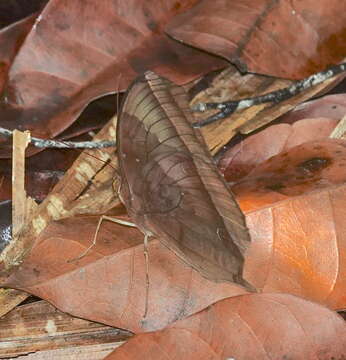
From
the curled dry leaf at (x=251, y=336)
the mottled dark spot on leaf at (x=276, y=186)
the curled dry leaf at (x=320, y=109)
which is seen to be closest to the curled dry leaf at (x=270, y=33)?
the curled dry leaf at (x=320, y=109)

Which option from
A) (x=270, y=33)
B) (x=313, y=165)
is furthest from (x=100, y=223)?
(x=270, y=33)

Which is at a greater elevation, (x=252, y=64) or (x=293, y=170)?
(x=252, y=64)

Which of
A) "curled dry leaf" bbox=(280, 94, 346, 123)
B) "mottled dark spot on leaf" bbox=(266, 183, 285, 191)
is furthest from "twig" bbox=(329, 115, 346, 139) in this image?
"mottled dark spot on leaf" bbox=(266, 183, 285, 191)

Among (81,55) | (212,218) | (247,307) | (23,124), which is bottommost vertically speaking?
(247,307)

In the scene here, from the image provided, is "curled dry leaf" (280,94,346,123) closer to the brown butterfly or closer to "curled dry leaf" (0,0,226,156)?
"curled dry leaf" (0,0,226,156)

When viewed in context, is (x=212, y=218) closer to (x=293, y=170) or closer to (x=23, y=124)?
(x=293, y=170)

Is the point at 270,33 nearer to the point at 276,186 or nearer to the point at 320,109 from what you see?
the point at 320,109

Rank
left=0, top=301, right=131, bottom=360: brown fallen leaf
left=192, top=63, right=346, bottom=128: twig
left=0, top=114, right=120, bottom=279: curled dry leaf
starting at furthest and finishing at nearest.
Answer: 1. left=192, top=63, right=346, bottom=128: twig
2. left=0, top=114, right=120, bottom=279: curled dry leaf
3. left=0, top=301, right=131, bottom=360: brown fallen leaf

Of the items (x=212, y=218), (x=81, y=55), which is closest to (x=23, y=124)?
(x=81, y=55)
